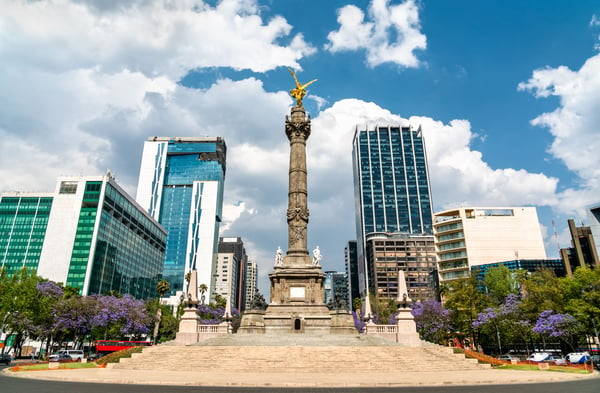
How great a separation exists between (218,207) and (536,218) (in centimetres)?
12782

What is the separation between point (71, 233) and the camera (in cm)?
8844

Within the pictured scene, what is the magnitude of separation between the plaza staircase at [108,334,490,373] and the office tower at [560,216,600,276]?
67.3 m

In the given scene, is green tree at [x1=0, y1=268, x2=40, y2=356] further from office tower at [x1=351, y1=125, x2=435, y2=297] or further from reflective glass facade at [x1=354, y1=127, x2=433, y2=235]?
reflective glass facade at [x1=354, y1=127, x2=433, y2=235]

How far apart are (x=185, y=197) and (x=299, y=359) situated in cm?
16713

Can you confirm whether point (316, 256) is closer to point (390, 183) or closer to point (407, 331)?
point (407, 331)

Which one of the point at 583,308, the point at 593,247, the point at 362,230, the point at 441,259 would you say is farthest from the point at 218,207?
the point at 583,308

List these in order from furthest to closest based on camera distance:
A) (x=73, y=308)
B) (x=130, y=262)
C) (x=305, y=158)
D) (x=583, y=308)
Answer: (x=130, y=262), (x=73, y=308), (x=305, y=158), (x=583, y=308)

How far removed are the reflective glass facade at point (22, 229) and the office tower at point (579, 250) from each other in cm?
11212

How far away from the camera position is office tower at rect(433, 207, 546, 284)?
8662 cm

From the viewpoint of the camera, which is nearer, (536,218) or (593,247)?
(593,247)

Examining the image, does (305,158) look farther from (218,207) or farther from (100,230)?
(218,207)

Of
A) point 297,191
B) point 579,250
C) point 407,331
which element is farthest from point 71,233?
point 579,250

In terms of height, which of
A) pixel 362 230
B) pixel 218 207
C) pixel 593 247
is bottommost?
pixel 593 247

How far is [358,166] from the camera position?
176125 millimetres
